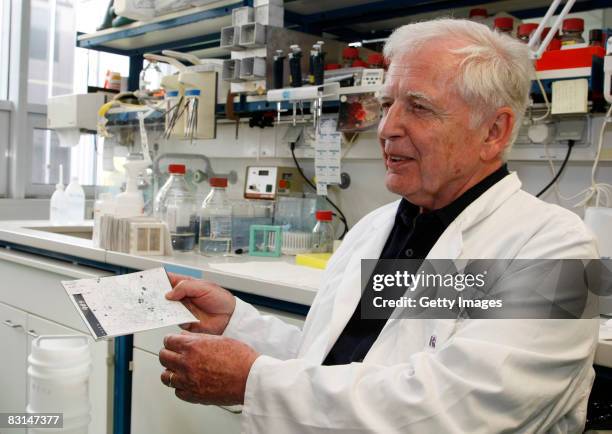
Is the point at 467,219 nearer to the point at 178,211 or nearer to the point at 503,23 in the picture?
the point at 503,23

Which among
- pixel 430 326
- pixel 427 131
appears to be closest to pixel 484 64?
pixel 427 131

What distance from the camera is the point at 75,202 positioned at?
10.4 ft

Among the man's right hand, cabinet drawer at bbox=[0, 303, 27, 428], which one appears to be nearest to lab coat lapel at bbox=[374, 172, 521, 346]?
the man's right hand

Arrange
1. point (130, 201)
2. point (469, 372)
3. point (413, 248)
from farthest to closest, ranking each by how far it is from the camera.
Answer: point (130, 201)
point (413, 248)
point (469, 372)

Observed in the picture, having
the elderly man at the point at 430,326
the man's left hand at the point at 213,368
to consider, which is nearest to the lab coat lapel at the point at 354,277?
the elderly man at the point at 430,326

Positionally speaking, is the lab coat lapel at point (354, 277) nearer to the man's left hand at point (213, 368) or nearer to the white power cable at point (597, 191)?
the man's left hand at point (213, 368)

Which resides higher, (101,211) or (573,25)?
(573,25)

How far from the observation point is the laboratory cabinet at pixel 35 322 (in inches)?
78.8

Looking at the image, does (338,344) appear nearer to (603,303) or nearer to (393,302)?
(393,302)

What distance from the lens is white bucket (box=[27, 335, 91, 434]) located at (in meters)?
1.48

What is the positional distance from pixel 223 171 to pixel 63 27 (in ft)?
5.96

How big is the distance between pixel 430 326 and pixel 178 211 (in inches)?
53.4

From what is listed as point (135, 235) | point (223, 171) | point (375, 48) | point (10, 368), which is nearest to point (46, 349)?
point (135, 235)

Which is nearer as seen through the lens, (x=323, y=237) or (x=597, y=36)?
(x=597, y=36)
